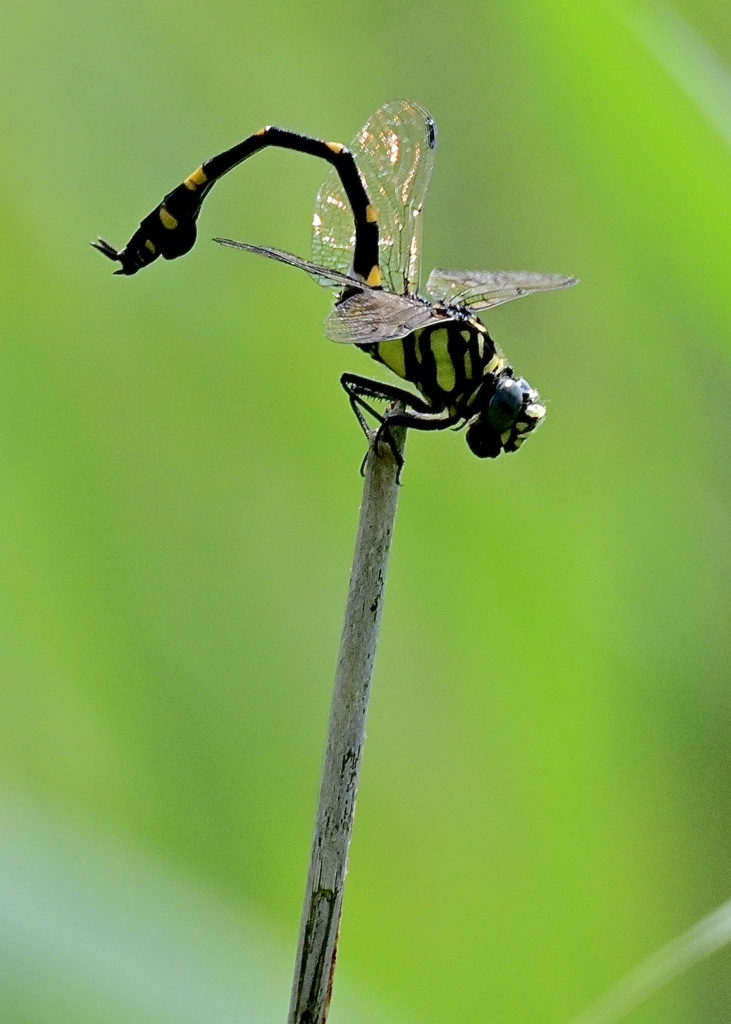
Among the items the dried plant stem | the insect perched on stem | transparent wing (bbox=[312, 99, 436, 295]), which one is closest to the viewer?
the dried plant stem

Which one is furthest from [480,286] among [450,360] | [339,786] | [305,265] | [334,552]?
[339,786]

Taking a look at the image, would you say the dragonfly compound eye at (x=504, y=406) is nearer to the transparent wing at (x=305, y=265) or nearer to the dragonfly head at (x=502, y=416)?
the dragonfly head at (x=502, y=416)

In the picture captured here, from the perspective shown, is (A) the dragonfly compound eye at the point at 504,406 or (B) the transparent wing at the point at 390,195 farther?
(B) the transparent wing at the point at 390,195

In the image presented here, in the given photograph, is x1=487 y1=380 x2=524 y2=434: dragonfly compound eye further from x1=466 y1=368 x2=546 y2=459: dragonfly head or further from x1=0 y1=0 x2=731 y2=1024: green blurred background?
x1=0 y1=0 x2=731 y2=1024: green blurred background

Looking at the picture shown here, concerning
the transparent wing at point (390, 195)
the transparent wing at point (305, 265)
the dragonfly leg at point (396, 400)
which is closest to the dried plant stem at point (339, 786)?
the dragonfly leg at point (396, 400)

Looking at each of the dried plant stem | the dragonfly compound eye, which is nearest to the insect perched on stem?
the dragonfly compound eye

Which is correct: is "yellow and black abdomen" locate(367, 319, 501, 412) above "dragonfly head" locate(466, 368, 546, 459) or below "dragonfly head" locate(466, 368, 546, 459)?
above

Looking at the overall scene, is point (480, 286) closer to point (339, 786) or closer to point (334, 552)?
point (334, 552)
